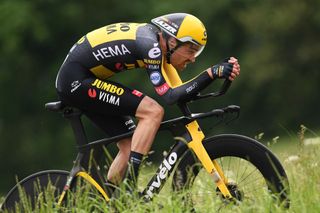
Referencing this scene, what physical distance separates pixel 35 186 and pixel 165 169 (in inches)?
47.1

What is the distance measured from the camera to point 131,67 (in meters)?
8.23

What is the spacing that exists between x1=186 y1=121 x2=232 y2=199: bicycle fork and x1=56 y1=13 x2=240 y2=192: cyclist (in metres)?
0.28

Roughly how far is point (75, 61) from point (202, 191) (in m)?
1.54

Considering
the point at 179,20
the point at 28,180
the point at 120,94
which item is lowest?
the point at 28,180

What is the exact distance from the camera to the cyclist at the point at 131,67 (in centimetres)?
785

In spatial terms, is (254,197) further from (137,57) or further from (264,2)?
(264,2)

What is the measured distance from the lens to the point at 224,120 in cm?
795

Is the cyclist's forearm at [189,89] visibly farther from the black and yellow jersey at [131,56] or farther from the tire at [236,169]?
the tire at [236,169]

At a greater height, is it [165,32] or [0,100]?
[165,32]

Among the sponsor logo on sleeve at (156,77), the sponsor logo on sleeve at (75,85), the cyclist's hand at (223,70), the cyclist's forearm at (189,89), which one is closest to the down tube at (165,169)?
the cyclist's forearm at (189,89)

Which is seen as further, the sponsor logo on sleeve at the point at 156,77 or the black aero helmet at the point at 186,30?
the black aero helmet at the point at 186,30

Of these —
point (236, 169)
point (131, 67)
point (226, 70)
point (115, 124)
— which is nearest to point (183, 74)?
point (115, 124)

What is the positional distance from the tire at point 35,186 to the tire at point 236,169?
1.12 metres

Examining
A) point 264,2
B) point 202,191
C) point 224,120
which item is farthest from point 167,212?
point 264,2
